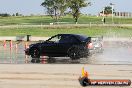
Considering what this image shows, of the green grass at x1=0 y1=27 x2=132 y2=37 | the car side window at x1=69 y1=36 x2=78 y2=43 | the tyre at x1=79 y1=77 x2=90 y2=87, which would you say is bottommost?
the green grass at x1=0 y1=27 x2=132 y2=37

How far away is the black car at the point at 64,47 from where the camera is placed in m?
25.3

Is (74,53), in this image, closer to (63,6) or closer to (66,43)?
(66,43)

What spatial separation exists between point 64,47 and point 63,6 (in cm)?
6467

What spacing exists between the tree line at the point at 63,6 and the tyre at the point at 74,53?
61536 mm

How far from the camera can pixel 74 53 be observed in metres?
25.3

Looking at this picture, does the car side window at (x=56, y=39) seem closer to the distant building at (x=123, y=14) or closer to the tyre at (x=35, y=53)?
the tyre at (x=35, y=53)

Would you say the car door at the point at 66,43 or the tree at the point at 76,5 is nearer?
the car door at the point at 66,43

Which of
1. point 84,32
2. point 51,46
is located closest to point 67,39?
point 51,46

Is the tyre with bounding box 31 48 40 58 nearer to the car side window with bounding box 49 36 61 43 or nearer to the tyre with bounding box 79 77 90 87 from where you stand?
the car side window with bounding box 49 36 61 43

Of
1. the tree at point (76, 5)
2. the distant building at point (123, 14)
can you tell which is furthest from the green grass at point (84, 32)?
the distant building at point (123, 14)

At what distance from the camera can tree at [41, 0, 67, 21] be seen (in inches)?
3540

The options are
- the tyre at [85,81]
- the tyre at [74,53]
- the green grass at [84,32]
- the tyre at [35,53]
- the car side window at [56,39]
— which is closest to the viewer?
the tyre at [85,81]

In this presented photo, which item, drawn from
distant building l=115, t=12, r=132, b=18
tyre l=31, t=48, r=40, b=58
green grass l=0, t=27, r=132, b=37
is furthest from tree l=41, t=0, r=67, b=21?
tyre l=31, t=48, r=40, b=58

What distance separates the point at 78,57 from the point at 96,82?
11.7m
